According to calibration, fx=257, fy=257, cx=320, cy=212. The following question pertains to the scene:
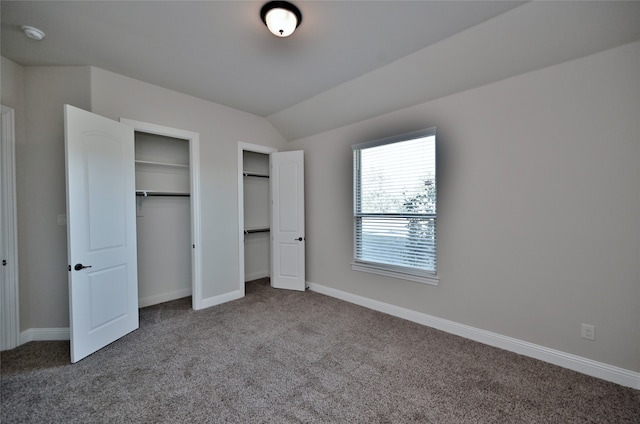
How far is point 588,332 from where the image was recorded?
2.15 m

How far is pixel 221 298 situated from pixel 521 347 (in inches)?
141

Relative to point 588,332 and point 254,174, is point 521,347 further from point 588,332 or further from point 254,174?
point 254,174

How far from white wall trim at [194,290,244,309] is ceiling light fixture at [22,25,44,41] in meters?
3.15

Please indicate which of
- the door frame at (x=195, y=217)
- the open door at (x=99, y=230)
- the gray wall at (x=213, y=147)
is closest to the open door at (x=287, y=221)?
the gray wall at (x=213, y=147)

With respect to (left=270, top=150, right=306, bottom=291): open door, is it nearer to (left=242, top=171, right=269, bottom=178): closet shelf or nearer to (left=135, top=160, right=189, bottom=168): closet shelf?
(left=242, top=171, right=269, bottom=178): closet shelf

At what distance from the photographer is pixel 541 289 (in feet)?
7.70

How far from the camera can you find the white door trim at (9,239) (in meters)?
2.52

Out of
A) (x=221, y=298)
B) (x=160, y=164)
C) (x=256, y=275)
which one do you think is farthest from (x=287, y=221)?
(x=160, y=164)

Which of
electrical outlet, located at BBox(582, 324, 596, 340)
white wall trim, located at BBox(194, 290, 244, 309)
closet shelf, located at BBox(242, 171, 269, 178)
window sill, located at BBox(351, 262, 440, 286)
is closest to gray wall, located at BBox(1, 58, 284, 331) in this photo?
white wall trim, located at BBox(194, 290, 244, 309)

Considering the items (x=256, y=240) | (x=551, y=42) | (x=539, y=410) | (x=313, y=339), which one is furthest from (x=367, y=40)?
(x=256, y=240)

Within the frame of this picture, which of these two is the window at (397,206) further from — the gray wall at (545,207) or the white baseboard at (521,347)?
the white baseboard at (521,347)

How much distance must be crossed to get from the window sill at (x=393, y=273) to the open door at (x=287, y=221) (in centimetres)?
105

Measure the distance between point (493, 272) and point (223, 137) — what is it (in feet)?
12.5

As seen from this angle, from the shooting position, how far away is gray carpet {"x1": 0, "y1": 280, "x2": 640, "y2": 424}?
1.74 m
